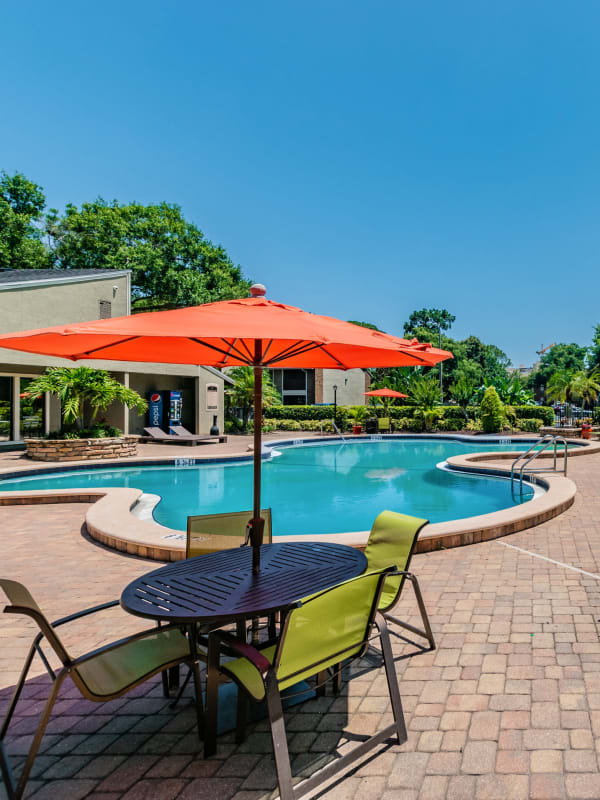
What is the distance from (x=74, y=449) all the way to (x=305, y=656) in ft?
46.5

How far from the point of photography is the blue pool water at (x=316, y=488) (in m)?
9.33

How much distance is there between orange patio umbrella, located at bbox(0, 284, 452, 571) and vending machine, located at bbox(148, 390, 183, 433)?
17.9 m

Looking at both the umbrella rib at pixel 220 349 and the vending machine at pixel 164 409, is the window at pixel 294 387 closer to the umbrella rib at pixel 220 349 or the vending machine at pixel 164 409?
the vending machine at pixel 164 409

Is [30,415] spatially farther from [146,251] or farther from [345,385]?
[345,385]

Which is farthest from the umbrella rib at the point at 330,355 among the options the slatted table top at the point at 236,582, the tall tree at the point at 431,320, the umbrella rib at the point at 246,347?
the tall tree at the point at 431,320

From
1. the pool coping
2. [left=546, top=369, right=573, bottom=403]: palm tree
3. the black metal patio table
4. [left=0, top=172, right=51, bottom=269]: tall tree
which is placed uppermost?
[left=0, top=172, right=51, bottom=269]: tall tree

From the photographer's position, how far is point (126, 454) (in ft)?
52.1

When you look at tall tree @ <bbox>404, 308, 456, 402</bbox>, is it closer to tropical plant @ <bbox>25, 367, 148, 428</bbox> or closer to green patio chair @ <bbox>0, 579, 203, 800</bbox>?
tropical plant @ <bbox>25, 367, 148, 428</bbox>

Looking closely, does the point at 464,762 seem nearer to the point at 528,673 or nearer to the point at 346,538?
the point at 528,673

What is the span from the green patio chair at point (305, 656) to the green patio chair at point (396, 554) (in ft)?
2.31

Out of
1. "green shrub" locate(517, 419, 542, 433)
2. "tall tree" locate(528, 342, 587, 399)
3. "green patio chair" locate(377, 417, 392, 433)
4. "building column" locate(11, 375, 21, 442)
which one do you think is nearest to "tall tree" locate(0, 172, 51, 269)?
"building column" locate(11, 375, 21, 442)

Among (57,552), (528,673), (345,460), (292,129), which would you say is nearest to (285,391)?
(292,129)

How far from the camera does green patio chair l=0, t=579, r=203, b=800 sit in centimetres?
203

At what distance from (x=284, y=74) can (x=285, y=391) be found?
26038 millimetres
